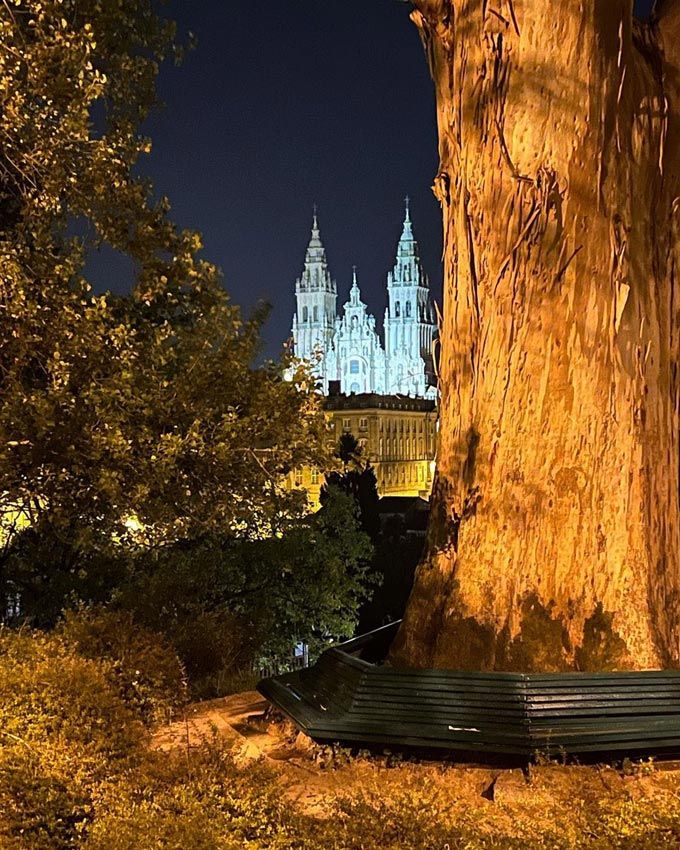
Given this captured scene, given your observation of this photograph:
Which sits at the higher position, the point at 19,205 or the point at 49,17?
the point at 49,17

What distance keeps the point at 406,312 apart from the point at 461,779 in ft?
306

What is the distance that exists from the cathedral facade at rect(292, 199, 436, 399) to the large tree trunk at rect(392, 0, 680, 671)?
81871mm

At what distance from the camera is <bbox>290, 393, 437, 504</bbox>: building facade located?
5991 cm

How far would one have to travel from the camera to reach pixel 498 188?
4793 millimetres

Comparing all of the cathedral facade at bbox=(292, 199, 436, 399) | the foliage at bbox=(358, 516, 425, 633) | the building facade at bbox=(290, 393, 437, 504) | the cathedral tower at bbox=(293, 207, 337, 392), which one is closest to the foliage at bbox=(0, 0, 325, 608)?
the foliage at bbox=(358, 516, 425, 633)

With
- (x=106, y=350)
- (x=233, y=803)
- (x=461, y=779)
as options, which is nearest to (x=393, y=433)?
(x=106, y=350)

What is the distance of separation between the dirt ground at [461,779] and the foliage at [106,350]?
1.90 meters

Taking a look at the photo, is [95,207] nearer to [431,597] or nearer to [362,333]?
[431,597]

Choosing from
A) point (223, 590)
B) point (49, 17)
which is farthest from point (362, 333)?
point (49, 17)

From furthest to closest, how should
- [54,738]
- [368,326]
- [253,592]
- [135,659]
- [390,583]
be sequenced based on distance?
[368,326]
[390,583]
[253,592]
[135,659]
[54,738]

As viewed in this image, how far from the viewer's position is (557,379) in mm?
4637

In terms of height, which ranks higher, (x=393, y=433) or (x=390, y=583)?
(x=393, y=433)

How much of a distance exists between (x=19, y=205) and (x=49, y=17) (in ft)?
4.72

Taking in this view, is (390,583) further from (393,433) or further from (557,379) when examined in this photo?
(393,433)
